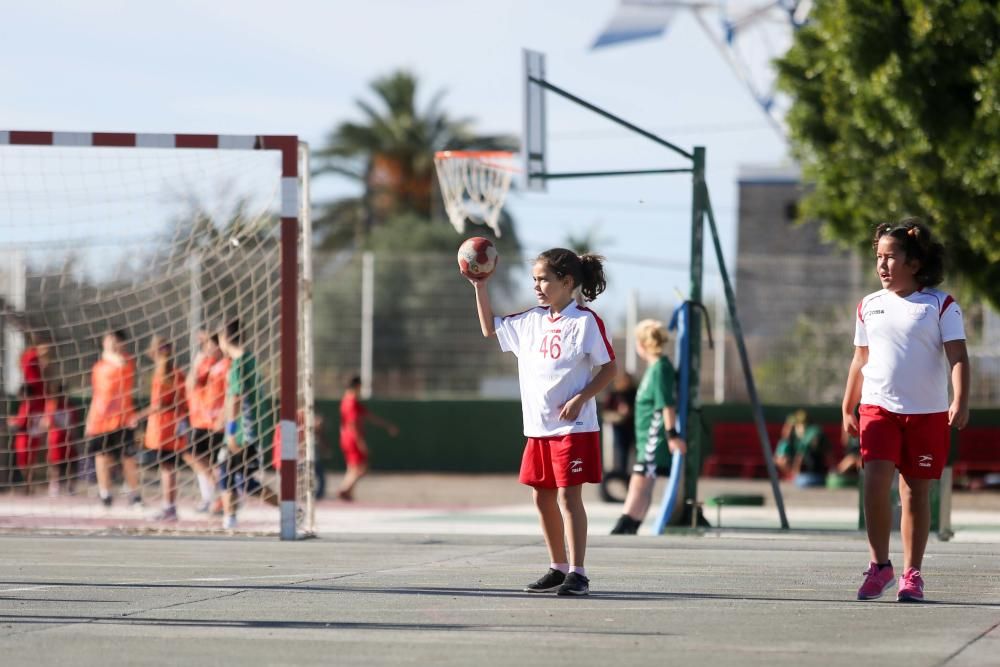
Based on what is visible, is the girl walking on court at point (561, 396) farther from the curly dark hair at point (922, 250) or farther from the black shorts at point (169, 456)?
the black shorts at point (169, 456)

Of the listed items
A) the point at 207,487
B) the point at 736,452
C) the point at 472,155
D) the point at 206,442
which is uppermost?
the point at 472,155

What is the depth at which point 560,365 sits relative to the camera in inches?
306

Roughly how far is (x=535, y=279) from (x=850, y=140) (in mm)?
13656

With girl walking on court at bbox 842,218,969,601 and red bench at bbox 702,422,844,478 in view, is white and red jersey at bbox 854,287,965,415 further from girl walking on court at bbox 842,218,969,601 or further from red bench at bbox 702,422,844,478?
red bench at bbox 702,422,844,478

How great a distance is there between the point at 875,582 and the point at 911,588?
0.17 meters

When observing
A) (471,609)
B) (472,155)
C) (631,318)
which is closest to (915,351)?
(471,609)

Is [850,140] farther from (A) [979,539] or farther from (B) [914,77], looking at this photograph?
(A) [979,539]

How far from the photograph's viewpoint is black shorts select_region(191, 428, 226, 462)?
14391 millimetres

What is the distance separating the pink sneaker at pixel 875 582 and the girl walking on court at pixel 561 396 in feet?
4.38

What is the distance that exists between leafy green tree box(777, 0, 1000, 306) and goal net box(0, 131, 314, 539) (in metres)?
Answer: 7.94

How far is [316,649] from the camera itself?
5992 mm

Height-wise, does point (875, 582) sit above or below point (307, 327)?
below

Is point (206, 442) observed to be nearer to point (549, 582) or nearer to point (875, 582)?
point (549, 582)

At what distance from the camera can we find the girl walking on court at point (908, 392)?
752 centimetres
